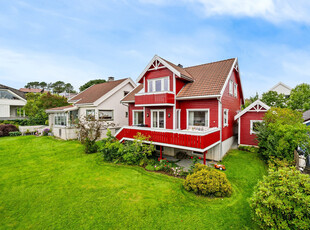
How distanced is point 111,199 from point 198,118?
886 centimetres

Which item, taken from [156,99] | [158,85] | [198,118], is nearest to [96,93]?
[158,85]

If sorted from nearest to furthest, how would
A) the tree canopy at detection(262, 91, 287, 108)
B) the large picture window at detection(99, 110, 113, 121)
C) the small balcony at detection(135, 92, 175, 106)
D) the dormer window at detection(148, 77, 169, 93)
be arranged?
1. the small balcony at detection(135, 92, 175, 106)
2. the dormer window at detection(148, 77, 169, 93)
3. the large picture window at detection(99, 110, 113, 121)
4. the tree canopy at detection(262, 91, 287, 108)

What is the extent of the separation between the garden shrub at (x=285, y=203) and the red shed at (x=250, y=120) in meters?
9.99

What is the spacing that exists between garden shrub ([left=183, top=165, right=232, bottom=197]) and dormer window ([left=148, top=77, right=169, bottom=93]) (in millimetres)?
8105

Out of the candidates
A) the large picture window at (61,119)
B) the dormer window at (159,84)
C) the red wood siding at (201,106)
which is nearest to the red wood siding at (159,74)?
the dormer window at (159,84)

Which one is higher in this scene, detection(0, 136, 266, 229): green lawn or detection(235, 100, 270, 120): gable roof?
detection(235, 100, 270, 120): gable roof

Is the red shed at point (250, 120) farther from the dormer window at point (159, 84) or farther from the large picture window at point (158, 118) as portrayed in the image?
the dormer window at point (159, 84)

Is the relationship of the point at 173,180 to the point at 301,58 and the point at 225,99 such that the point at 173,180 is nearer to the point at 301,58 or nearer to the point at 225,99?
the point at 225,99

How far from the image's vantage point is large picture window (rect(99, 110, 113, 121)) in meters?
18.9

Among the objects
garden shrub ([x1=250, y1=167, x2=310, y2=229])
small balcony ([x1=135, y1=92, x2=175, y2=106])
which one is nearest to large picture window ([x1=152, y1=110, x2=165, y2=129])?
small balcony ([x1=135, y1=92, x2=175, y2=106])

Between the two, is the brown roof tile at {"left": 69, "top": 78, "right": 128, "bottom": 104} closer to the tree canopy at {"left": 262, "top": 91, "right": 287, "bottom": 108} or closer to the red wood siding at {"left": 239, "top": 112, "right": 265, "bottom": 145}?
the red wood siding at {"left": 239, "top": 112, "right": 265, "bottom": 145}

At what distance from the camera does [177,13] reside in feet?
48.7

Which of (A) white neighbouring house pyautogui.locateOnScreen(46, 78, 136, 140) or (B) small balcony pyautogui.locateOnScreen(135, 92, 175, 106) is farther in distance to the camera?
(A) white neighbouring house pyautogui.locateOnScreen(46, 78, 136, 140)

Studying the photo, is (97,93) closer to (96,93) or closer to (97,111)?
(96,93)
